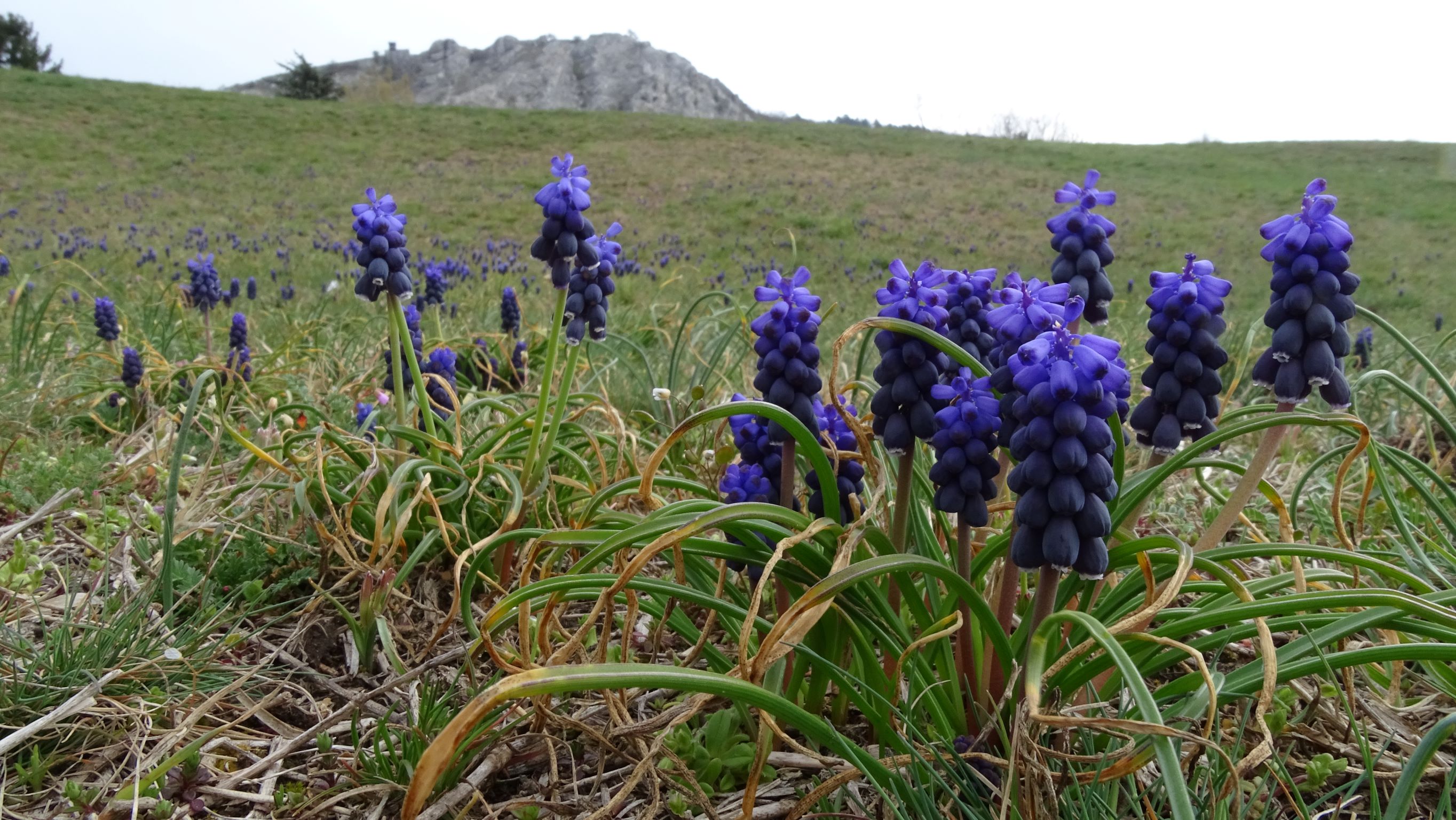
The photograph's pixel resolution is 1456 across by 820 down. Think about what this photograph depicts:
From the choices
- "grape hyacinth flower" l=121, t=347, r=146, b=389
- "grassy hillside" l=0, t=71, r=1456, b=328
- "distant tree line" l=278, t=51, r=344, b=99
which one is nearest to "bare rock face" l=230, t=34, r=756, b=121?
"distant tree line" l=278, t=51, r=344, b=99

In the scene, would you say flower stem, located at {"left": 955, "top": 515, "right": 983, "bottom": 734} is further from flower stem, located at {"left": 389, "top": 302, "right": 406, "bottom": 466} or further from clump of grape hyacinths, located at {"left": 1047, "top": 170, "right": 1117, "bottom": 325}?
flower stem, located at {"left": 389, "top": 302, "right": 406, "bottom": 466}

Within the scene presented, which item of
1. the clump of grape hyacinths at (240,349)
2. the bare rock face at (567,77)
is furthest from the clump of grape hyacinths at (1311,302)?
the bare rock face at (567,77)

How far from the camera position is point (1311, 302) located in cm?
180

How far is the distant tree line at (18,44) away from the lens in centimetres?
4653

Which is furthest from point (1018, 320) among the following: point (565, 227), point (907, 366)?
point (565, 227)

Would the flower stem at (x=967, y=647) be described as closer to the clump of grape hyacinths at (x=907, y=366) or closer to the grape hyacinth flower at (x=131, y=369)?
the clump of grape hyacinths at (x=907, y=366)

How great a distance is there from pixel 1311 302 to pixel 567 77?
397ft

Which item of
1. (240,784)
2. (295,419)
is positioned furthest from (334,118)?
(240,784)

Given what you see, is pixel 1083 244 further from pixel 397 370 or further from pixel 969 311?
pixel 397 370

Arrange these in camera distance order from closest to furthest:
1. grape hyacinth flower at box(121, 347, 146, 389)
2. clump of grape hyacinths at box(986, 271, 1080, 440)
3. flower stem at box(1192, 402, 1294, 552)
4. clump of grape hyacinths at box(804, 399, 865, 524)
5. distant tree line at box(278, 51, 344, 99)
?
clump of grape hyacinths at box(986, 271, 1080, 440) → flower stem at box(1192, 402, 1294, 552) → clump of grape hyacinths at box(804, 399, 865, 524) → grape hyacinth flower at box(121, 347, 146, 389) → distant tree line at box(278, 51, 344, 99)

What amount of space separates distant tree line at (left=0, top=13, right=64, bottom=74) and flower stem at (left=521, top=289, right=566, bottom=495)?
58898 millimetres

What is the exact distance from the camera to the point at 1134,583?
2.02 meters

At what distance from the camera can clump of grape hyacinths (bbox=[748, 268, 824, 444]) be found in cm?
201

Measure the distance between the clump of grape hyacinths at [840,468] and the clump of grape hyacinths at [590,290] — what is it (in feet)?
3.02
